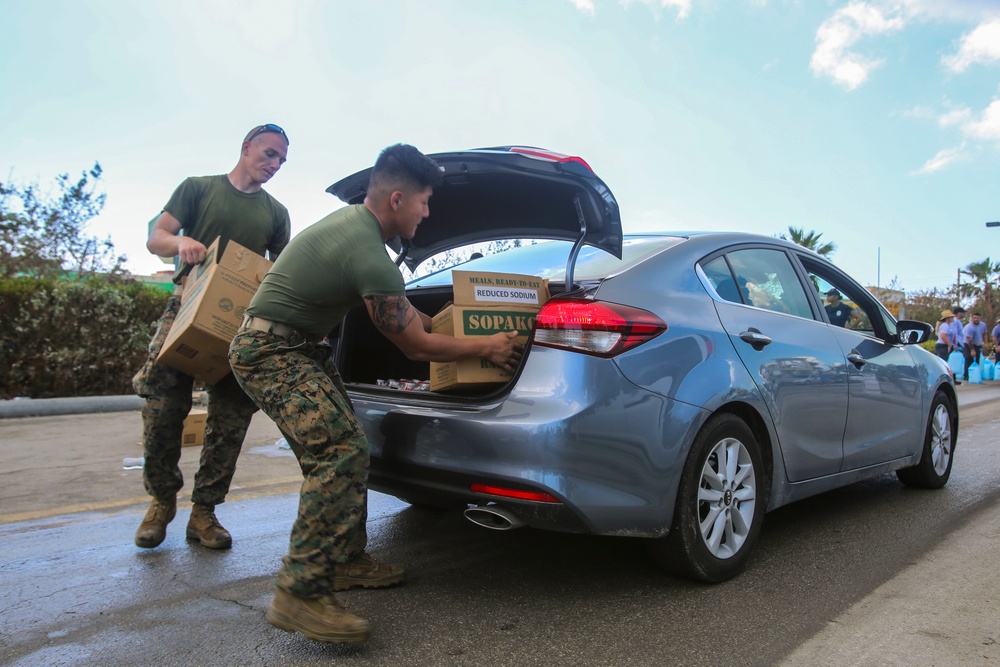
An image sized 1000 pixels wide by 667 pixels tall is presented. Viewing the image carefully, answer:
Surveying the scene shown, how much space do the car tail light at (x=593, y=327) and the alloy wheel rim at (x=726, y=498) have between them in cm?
62

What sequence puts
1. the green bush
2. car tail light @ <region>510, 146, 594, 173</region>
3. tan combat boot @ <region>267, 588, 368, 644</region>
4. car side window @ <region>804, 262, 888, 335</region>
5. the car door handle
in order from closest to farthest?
Result: tan combat boot @ <region>267, 588, 368, 644</region> → car tail light @ <region>510, 146, 594, 173</region> → the car door handle → car side window @ <region>804, 262, 888, 335</region> → the green bush

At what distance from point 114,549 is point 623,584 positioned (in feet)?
7.73

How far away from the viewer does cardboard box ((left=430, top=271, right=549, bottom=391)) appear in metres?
2.91

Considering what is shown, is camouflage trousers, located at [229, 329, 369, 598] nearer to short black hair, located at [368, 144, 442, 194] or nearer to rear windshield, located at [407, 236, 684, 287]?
short black hair, located at [368, 144, 442, 194]

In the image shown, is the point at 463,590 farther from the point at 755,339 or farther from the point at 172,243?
the point at 172,243

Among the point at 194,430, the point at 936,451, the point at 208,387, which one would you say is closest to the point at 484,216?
the point at 208,387

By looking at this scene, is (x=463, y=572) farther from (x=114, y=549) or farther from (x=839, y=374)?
(x=839, y=374)

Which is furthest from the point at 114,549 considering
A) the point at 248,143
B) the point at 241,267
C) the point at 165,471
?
the point at 248,143

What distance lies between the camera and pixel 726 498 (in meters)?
3.10

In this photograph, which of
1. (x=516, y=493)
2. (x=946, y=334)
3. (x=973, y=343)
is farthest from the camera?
(x=946, y=334)

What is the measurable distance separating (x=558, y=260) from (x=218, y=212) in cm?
164

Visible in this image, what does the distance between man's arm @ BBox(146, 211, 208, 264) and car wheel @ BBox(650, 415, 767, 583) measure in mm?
2280

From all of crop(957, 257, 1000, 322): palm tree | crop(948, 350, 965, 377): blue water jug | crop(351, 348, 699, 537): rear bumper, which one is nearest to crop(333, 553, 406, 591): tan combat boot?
crop(351, 348, 699, 537): rear bumper

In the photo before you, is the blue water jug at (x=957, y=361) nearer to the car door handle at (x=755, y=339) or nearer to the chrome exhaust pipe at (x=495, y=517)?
the car door handle at (x=755, y=339)
